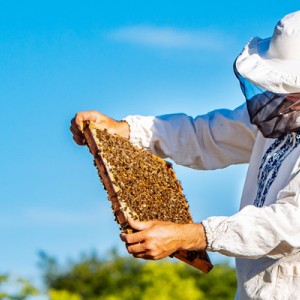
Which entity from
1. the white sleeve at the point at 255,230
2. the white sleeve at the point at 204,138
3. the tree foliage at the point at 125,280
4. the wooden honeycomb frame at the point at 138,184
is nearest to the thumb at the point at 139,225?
the wooden honeycomb frame at the point at 138,184

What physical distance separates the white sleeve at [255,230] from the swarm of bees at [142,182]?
0.42 metres

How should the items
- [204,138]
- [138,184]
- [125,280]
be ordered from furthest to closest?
[125,280], [204,138], [138,184]

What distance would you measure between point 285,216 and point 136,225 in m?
0.65

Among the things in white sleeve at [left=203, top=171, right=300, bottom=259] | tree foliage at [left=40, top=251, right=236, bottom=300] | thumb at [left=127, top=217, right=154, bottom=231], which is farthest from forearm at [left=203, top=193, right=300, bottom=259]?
tree foliage at [left=40, top=251, right=236, bottom=300]

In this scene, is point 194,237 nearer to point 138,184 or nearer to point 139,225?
point 139,225

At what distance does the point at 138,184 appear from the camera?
12.9 ft

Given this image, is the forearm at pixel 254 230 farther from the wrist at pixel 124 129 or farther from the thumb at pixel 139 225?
the wrist at pixel 124 129

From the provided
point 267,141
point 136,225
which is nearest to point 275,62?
point 267,141

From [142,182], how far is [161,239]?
660 mm

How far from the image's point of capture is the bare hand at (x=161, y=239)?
3.36 m

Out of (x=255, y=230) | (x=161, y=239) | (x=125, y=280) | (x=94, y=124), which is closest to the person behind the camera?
(x=161, y=239)

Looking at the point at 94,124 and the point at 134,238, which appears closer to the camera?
the point at 134,238

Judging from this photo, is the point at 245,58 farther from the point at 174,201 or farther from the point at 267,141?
the point at 174,201

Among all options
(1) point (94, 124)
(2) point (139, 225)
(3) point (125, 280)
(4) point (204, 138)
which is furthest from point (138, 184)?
(3) point (125, 280)
